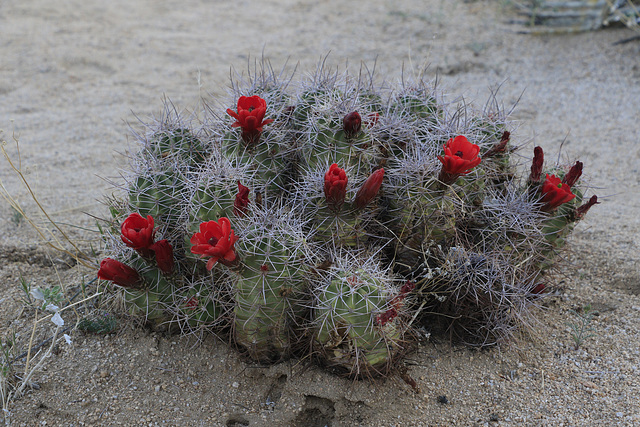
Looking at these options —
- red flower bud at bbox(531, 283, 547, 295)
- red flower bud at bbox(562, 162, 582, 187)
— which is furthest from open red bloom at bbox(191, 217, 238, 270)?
red flower bud at bbox(562, 162, 582, 187)

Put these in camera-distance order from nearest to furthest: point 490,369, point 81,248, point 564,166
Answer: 1. point 490,369
2. point 564,166
3. point 81,248

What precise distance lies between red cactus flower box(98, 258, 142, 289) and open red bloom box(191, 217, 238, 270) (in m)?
0.57

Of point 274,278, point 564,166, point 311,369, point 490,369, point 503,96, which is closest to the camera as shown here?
point 274,278

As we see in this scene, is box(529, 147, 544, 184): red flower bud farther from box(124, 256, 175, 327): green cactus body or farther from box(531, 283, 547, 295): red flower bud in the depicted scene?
box(124, 256, 175, 327): green cactus body

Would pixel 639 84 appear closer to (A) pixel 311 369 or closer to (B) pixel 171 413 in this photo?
(A) pixel 311 369

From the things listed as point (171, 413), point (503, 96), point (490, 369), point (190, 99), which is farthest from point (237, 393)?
point (503, 96)

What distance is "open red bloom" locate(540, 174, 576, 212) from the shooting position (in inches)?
122

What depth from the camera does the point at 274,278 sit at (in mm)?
2658

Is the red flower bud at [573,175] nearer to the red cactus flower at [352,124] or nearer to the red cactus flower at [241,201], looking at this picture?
the red cactus flower at [352,124]

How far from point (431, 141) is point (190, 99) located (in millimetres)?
4525

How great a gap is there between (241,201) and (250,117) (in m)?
0.44

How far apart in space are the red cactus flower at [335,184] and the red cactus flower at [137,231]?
0.87 metres

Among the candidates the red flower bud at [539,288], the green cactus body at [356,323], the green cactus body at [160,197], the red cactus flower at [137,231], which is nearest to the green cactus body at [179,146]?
the green cactus body at [160,197]

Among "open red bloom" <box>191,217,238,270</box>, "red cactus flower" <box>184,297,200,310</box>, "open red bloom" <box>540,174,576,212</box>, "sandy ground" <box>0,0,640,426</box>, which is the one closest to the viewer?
"open red bloom" <box>191,217,238,270</box>
